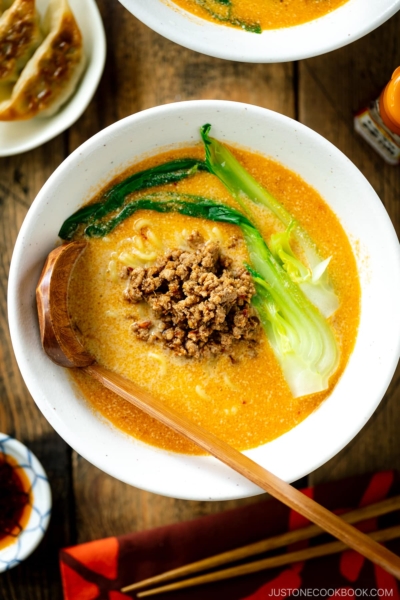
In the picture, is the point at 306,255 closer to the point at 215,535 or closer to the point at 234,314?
the point at 234,314

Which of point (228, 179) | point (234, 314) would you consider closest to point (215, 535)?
point (234, 314)

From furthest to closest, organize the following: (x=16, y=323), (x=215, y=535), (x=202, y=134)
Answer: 1. (x=215, y=535)
2. (x=202, y=134)
3. (x=16, y=323)

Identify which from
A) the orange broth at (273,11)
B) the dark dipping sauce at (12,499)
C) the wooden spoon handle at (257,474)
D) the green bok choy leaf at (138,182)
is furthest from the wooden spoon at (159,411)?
the orange broth at (273,11)

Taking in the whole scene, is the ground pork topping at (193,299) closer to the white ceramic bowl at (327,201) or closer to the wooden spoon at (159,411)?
the wooden spoon at (159,411)

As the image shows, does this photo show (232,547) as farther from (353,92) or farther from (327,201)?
(353,92)

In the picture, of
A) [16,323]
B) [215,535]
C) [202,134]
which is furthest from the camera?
[215,535]

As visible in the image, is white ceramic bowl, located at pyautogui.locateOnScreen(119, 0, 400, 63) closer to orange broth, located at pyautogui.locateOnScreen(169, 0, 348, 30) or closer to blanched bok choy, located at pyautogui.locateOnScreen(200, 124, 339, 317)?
orange broth, located at pyautogui.locateOnScreen(169, 0, 348, 30)

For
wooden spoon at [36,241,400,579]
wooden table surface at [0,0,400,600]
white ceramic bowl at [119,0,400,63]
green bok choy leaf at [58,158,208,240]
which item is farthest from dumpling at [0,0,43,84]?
wooden spoon at [36,241,400,579]

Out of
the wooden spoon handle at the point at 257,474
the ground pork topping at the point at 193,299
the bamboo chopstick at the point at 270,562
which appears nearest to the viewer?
the wooden spoon handle at the point at 257,474
